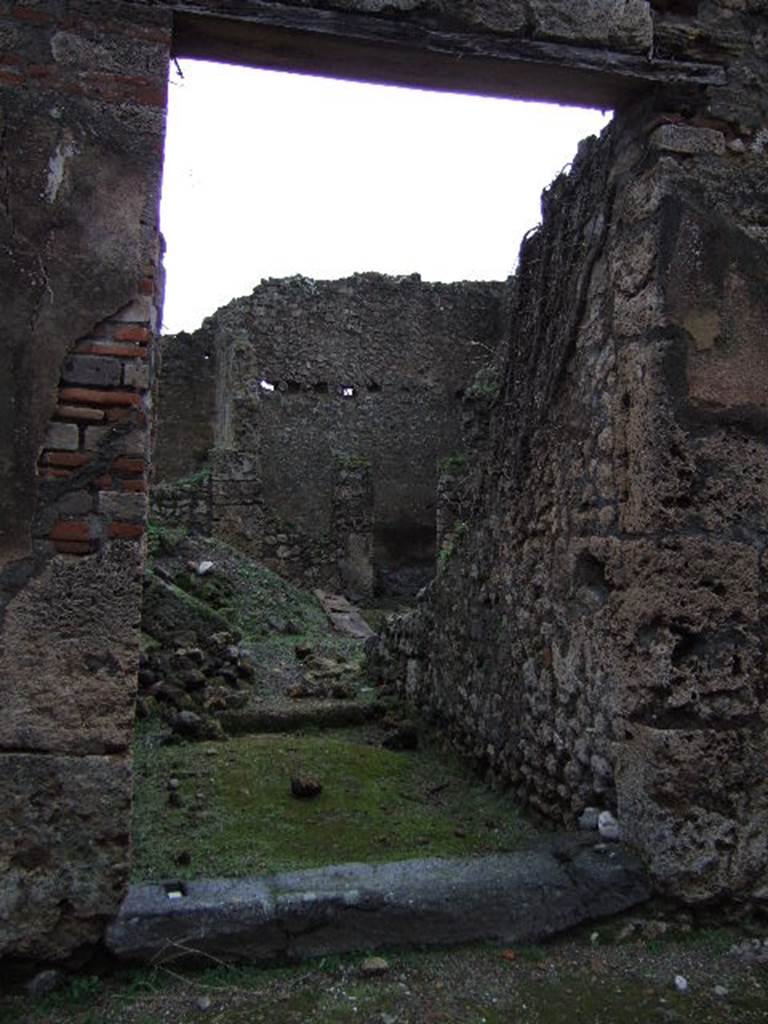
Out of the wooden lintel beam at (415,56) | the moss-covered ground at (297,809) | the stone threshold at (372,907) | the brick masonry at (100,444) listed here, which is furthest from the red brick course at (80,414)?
the moss-covered ground at (297,809)

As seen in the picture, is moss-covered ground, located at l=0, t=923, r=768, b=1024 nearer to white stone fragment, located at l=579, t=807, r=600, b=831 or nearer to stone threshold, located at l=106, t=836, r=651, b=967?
stone threshold, located at l=106, t=836, r=651, b=967

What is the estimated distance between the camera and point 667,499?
3496mm

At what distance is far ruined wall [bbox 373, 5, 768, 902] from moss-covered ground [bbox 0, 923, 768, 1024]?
414 mm

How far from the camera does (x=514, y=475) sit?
4926 millimetres

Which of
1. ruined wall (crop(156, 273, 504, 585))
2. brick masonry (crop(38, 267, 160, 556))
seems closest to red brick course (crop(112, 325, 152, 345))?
brick masonry (crop(38, 267, 160, 556))

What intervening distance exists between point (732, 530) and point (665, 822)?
1.13 meters

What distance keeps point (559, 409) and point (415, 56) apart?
1684 mm

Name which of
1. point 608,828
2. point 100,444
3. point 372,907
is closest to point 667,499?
point 608,828

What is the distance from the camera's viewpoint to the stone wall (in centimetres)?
301

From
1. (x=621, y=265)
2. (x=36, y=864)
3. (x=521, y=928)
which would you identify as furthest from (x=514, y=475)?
(x=36, y=864)

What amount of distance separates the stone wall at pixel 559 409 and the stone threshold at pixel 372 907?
0.16m

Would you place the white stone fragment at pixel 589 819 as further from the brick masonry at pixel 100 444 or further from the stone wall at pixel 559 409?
the brick masonry at pixel 100 444

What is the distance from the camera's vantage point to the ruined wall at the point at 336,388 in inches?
712

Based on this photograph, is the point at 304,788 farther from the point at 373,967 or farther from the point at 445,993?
the point at 445,993
